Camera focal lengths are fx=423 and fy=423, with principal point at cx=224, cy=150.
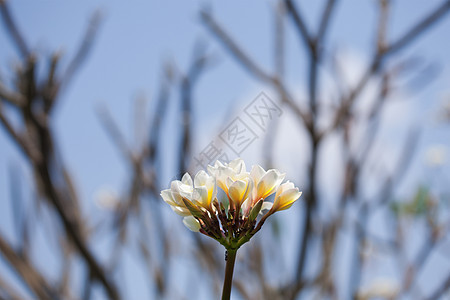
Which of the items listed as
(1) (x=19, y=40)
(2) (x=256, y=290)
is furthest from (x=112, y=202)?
(1) (x=19, y=40)

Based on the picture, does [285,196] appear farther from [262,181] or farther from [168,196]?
[168,196]

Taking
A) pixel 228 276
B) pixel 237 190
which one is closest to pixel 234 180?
pixel 237 190

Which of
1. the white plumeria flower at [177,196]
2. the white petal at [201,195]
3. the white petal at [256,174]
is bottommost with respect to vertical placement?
the white petal at [256,174]

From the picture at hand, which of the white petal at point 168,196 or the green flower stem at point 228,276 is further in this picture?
the white petal at point 168,196

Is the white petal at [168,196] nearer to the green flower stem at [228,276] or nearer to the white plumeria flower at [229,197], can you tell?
the white plumeria flower at [229,197]

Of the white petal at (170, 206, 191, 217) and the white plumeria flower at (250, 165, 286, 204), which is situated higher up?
the white petal at (170, 206, 191, 217)

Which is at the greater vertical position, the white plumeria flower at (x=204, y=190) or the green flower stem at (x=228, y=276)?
the white plumeria flower at (x=204, y=190)

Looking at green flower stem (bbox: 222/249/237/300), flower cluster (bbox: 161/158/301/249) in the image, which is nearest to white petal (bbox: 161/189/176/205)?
flower cluster (bbox: 161/158/301/249)

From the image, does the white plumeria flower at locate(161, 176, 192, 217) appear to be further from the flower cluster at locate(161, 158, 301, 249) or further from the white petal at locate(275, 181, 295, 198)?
the white petal at locate(275, 181, 295, 198)

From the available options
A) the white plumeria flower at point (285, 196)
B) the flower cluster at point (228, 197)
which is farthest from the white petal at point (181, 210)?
the white plumeria flower at point (285, 196)
